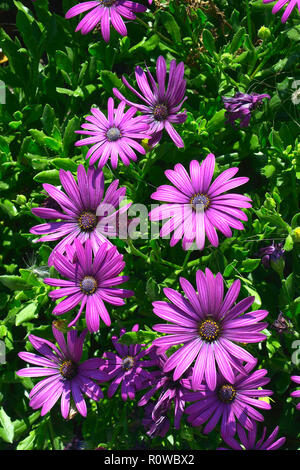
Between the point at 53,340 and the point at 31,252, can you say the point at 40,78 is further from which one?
the point at 53,340

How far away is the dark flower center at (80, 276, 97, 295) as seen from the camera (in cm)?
151

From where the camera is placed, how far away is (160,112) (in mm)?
1701

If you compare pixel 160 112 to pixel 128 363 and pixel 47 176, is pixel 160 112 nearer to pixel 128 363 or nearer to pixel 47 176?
pixel 47 176

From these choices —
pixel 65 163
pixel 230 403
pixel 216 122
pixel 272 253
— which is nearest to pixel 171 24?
pixel 216 122

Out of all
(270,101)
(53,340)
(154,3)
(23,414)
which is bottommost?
(23,414)

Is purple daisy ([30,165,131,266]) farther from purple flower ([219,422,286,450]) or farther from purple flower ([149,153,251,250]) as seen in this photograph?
purple flower ([219,422,286,450])

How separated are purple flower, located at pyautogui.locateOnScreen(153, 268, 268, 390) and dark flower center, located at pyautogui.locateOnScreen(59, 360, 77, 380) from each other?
417mm

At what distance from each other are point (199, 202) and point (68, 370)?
0.75 m

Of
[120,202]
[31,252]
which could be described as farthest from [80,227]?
[31,252]

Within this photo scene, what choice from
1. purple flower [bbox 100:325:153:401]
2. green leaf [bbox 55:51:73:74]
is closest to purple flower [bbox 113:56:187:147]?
green leaf [bbox 55:51:73:74]

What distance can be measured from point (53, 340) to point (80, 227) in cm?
50

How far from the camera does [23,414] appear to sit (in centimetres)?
200

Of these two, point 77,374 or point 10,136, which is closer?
point 77,374

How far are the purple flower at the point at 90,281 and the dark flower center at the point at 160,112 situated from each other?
533mm
